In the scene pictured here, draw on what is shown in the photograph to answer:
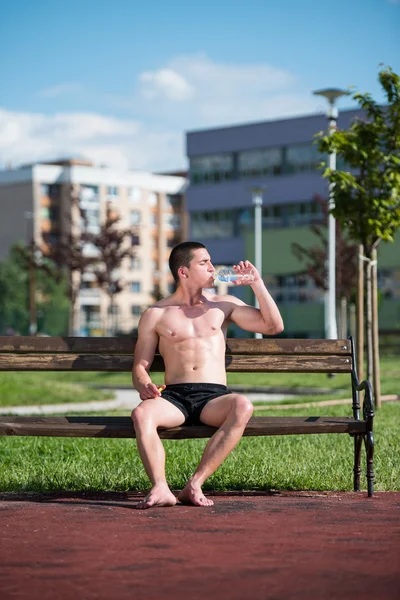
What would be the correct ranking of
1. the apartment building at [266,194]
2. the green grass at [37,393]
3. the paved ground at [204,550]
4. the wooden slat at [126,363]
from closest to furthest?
1. the paved ground at [204,550]
2. the wooden slat at [126,363]
3. the green grass at [37,393]
4. the apartment building at [266,194]

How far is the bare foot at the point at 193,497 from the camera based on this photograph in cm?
677

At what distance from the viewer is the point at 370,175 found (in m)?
14.5

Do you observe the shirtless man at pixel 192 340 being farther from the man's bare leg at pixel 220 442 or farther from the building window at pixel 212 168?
the building window at pixel 212 168

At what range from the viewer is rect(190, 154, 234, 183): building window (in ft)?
244

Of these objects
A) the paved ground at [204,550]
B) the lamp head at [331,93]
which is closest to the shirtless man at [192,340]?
the paved ground at [204,550]

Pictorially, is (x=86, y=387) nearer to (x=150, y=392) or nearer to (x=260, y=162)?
(x=150, y=392)

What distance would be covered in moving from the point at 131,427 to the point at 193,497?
60 centimetres

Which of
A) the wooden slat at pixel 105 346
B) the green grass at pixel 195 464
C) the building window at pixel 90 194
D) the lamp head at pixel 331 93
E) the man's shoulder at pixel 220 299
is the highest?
the building window at pixel 90 194

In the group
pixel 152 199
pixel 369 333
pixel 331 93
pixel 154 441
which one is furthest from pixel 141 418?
pixel 152 199

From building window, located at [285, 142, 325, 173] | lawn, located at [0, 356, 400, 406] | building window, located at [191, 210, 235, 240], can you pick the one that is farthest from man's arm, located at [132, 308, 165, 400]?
building window, located at [191, 210, 235, 240]

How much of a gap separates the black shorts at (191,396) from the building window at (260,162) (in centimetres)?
6443

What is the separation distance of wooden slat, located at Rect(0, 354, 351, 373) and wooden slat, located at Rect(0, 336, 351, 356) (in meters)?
0.04

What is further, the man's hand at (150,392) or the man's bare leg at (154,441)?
the man's hand at (150,392)

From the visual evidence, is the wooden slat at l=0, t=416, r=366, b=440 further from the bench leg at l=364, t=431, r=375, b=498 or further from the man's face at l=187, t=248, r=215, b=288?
the man's face at l=187, t=248, r=215, b=288
